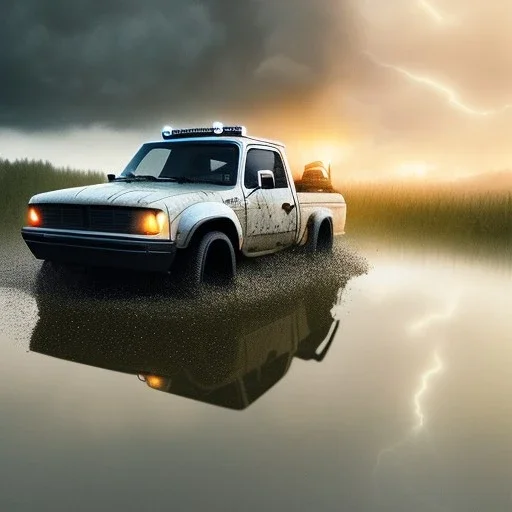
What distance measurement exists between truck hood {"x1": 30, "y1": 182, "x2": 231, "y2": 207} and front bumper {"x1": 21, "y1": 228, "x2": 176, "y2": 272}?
0.38 metres

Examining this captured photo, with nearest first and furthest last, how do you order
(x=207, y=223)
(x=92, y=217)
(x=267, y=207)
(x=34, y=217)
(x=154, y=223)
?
(x=154, y=223)
(x=92, y=217)
(x=207, y=223)
(x=34, y=217)
(x=267, y=207)

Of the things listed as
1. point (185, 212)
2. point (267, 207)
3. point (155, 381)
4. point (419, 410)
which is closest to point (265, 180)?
point (267, 207)

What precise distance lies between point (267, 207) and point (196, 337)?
10.8ft

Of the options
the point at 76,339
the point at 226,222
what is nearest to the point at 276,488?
the point at 76,339

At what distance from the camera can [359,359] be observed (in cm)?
486

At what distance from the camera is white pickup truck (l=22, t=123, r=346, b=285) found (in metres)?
6.38

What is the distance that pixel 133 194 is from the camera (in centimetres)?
659

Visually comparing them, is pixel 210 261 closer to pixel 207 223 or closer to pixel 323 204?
pixel 207 223

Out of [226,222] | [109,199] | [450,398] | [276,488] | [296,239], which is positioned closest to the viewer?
[276,488]

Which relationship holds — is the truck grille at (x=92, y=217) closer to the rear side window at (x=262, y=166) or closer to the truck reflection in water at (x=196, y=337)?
the truck reflection in water at (x=196, y=337)

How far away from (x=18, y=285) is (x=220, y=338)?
11.5 feet

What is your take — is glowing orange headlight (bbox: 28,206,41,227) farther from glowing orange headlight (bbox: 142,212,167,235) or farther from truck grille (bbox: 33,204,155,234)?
glowing orange headlight (bbox: 142,212,167,235)

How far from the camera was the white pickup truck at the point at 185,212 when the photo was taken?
6379mm

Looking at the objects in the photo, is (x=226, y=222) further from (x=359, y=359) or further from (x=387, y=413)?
(x=387, y=413)
